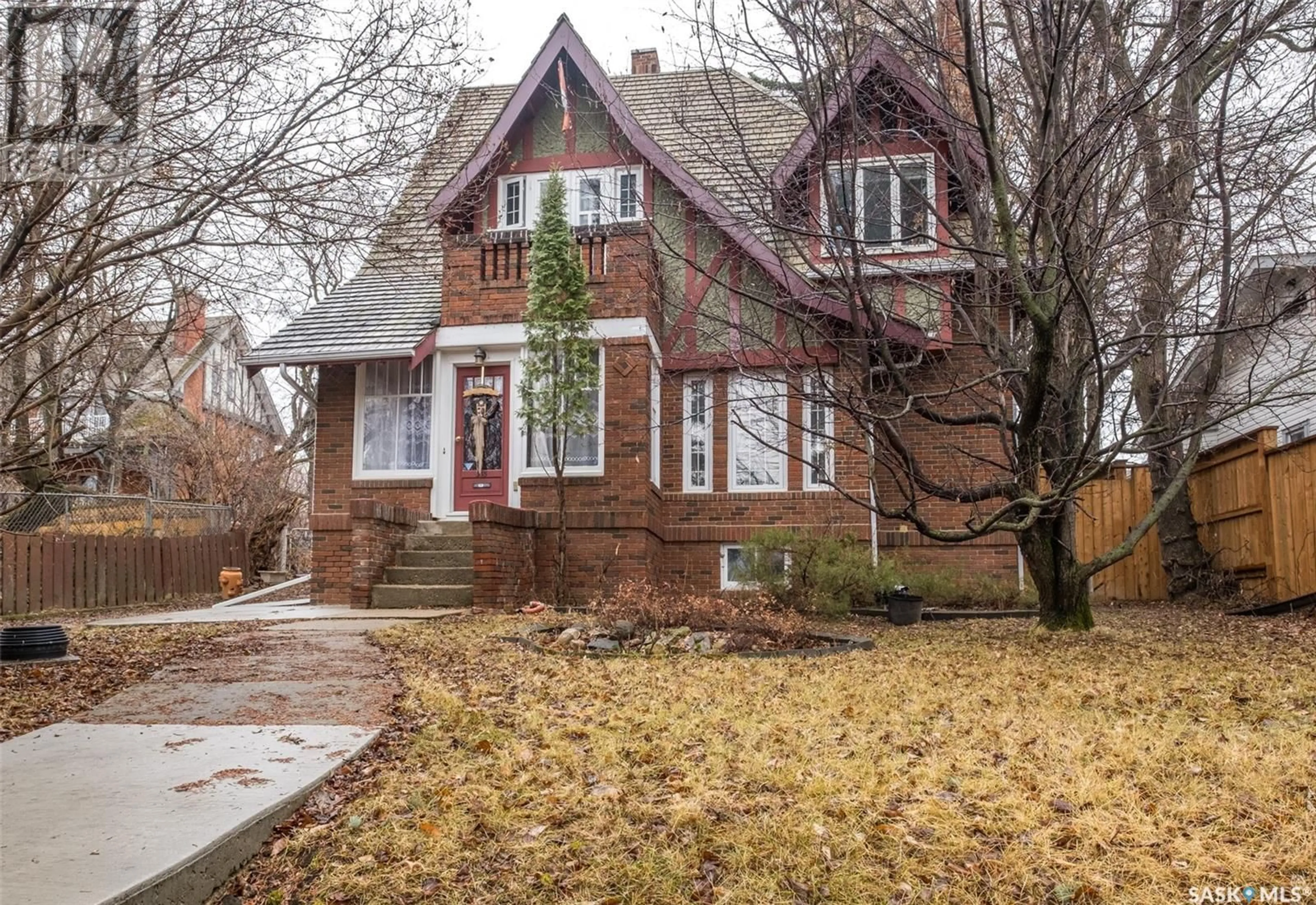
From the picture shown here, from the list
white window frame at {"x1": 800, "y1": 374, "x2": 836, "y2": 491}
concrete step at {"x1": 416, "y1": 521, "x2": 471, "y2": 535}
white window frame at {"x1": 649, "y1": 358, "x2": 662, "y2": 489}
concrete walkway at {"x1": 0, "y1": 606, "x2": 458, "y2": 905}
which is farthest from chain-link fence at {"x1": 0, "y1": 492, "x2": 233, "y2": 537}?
concrete walkway at {"x1": 0, "y1": 606, "x2": 458, "y2": 905}

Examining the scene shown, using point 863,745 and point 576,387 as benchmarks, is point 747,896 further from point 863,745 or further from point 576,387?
point 576,387

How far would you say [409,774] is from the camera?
4094 millimetres

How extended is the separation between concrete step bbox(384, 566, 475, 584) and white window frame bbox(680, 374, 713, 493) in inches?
137

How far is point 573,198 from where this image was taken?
15.2 meters

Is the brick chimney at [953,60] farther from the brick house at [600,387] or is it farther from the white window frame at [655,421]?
the white window frame at [655,421]

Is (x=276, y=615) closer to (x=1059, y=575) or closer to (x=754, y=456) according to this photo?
(x=754, y=456)

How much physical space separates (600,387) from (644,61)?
891cm

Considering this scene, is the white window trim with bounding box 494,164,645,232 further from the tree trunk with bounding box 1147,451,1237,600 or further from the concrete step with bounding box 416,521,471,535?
the tree trunk with bounding box 1147,451,1237,600

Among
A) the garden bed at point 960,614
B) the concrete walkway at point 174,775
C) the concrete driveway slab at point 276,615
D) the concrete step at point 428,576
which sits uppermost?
the concrete step at point 428,576

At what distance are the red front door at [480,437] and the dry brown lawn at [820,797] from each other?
8003 millimetres

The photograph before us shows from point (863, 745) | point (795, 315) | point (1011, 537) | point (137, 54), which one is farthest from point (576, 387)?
point (863, 745)

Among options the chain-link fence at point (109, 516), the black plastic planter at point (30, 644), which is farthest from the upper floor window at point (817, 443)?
the chain-link fence at point (109, 516)

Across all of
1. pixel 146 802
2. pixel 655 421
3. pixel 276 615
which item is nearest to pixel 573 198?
pixel 655 421

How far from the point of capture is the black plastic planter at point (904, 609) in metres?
11.0
